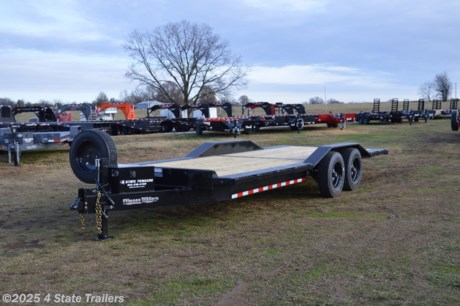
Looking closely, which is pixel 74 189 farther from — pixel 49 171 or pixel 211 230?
pixel 211 230

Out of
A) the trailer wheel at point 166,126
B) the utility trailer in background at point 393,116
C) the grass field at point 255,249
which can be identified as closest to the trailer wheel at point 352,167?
the grass field at point 255,249

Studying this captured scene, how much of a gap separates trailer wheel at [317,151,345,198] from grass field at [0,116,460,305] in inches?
7.9

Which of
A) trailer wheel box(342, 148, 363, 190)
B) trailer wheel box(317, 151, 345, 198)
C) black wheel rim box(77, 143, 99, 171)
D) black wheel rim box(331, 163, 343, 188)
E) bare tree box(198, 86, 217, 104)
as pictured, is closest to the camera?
black wheel rim box(77, 143, 99, 171)

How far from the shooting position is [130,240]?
5.41m

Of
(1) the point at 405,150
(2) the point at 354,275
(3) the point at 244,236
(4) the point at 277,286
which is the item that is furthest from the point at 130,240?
(1) the point at 405,150

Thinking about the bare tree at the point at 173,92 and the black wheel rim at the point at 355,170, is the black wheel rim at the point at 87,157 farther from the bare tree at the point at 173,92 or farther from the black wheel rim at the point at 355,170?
the bare tree at the point at 173,92

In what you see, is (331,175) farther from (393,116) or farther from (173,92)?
(173,92)

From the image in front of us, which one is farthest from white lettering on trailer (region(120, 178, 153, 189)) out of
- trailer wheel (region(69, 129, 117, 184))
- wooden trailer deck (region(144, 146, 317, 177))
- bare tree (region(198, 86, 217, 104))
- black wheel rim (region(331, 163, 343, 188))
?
bare tree (region(198, 86, 217, 104))

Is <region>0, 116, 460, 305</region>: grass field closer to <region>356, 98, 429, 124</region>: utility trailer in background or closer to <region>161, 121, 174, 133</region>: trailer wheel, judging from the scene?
<region>161, 121, 174, 133</region>: trailer wheel

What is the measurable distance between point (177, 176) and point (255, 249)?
1.38 meters

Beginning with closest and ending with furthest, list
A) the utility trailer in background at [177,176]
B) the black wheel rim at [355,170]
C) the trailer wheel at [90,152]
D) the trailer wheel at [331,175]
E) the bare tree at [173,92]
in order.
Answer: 1. the utility trailer in background at [177,176]
2. the trailer wheel at [90,152]
3. the trailer wheel at [331,175]
4. the black wheel rim at [355,170]
5. the bare tree at [173,92]

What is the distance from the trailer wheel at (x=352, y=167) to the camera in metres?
7.98

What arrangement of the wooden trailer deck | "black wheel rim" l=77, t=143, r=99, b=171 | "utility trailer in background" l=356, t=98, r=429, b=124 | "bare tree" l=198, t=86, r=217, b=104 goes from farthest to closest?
"bare tree" l=198, t=86, r=217, b=104 < "utility trailer in background" l=356, t=98, r=429, b=124 < the wooden trailer deck < "black wheel rim" l=77, t=143, r=99, b=171

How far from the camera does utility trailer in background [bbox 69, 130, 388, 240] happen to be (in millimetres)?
5160
